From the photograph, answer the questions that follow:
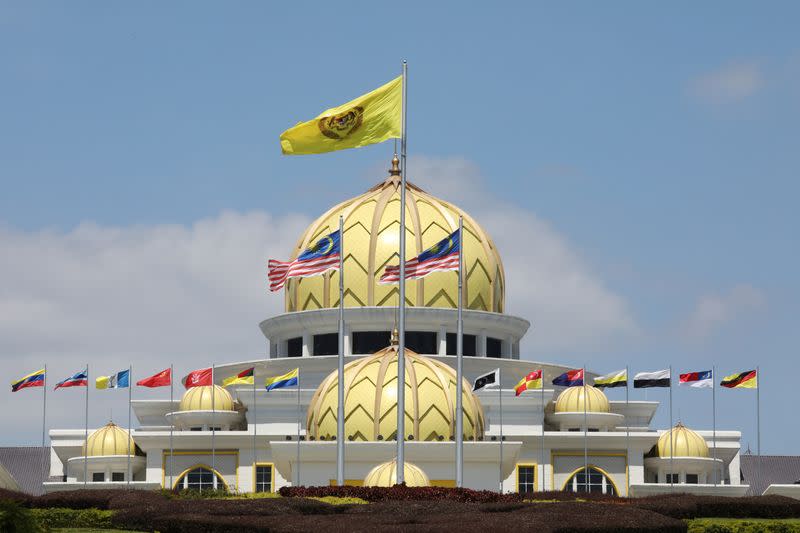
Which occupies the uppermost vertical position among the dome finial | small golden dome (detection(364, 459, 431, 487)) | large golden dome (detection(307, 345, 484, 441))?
the dome finial

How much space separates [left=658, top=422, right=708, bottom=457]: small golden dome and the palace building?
0.21ft

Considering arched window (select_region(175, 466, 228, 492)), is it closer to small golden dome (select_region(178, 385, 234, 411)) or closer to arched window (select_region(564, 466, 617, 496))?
small golden dome (select_region(178, 385, 234, 411))

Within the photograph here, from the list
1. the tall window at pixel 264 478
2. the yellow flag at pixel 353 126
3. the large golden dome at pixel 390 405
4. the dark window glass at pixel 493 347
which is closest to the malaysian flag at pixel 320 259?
the yellow flag at pixel 353 126

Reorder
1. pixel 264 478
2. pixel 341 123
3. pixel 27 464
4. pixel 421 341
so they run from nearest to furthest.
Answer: pixel 341 123, pixel 264 478, pixel 421 341, pixel 27 464

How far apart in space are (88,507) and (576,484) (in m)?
23.8

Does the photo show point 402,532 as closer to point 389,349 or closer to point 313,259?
point 313,259

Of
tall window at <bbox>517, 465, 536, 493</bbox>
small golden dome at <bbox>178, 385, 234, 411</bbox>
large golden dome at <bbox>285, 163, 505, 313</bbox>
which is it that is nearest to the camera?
tall window at <bbox>517, 465, 536, 493</bbox>

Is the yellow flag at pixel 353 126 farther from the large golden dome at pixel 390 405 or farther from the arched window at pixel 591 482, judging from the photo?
the arched window at pixel 591 482

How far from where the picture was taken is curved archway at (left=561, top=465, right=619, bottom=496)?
56.4m

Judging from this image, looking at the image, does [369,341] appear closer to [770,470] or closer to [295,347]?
[295,347]

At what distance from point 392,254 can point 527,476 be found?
1007 centimetres

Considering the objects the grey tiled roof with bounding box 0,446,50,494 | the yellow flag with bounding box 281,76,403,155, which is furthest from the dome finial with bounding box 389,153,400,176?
the yellow flag with bounding box 281,76,403,155

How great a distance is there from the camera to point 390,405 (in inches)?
1957

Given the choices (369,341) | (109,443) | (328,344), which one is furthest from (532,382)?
(109,443)
